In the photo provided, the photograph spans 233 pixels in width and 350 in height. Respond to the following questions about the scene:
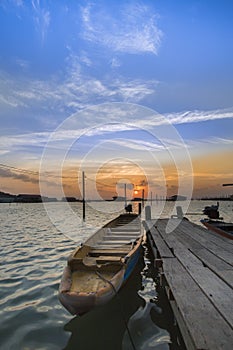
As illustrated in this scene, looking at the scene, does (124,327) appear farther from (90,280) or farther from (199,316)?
(199,316)

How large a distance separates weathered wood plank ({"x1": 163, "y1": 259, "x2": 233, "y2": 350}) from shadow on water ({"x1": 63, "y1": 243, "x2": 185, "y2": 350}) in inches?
46.7

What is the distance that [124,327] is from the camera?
597 centimetres

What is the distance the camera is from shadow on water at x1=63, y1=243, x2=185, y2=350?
206 inches

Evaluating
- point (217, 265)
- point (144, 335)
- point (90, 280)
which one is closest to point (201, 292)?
point (144, 335)

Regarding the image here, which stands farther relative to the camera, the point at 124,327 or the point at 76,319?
the point at 76,319

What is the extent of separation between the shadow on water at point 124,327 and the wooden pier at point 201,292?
0.99 metres

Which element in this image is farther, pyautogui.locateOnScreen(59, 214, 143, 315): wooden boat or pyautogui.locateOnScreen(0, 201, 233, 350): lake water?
pyautogui.locateOnScreen(0, 201, 233, 350): lake water

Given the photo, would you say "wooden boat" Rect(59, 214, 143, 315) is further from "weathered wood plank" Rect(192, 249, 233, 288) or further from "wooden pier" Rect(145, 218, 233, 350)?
"weathered wood plank" Rect(192, 249, 233, 288)

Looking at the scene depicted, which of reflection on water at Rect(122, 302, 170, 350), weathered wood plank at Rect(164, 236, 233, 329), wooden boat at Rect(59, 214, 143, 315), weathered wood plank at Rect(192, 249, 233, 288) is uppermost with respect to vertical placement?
weathered wood plank at Rect(192, 249, 233, 288)

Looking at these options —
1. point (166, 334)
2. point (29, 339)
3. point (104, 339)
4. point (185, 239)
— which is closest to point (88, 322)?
point (104, 339)

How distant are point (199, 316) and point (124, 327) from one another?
8.63 ft

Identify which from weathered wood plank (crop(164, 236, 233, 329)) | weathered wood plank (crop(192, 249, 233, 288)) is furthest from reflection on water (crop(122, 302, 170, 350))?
weathered wood plank (crop(192, 249, 233, 288))

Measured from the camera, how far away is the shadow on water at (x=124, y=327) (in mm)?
5234

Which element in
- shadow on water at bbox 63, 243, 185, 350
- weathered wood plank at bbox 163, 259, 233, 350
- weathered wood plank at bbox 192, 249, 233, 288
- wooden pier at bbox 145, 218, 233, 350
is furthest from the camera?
weathered wood plank at bbox 192, 249, 233, 288
